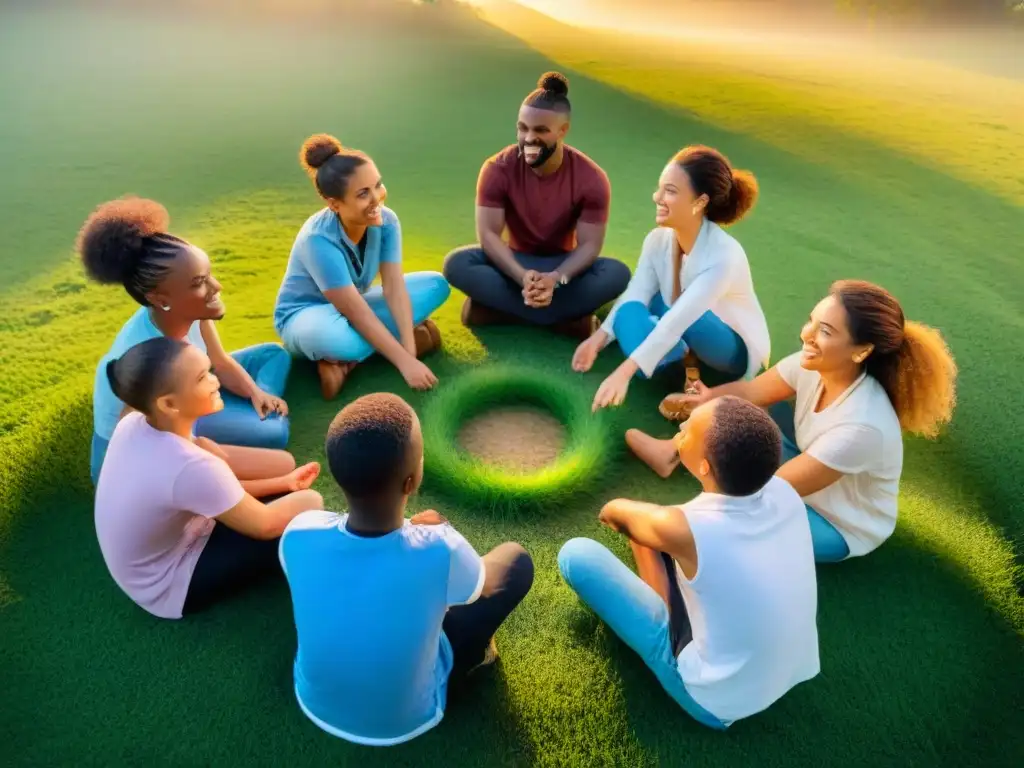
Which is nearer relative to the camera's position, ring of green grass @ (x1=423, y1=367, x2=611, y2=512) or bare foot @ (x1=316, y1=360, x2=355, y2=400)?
ring of green grass @ (x1=423, y1=367, x2=611, y2=512)

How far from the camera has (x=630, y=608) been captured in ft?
8.32

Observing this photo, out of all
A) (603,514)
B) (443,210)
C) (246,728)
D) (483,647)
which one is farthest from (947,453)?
(443,210)

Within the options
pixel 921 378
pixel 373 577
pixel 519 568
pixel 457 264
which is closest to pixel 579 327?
pixel 457 264

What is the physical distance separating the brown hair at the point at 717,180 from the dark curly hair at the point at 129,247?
2528 millimetres

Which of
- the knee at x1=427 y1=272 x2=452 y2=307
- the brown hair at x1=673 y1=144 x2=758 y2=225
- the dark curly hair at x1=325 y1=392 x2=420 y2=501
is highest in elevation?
the brown hair at x1=673 y1=144 x2=758 y2=225

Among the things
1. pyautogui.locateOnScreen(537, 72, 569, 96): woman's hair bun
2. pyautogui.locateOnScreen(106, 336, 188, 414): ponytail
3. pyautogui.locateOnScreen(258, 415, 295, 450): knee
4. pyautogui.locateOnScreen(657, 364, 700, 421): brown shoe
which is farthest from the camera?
pyautogui.locateOnScreen(537, 72, 569, 96): woman's hair bun

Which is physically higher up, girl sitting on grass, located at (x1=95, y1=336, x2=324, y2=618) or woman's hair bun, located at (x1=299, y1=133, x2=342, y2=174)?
woman's hair bun, located at (x1=299, y1=133, x2=342, y2=174)

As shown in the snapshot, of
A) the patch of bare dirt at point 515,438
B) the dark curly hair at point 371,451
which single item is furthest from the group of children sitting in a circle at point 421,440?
the patch of bare dirt at point 515,438

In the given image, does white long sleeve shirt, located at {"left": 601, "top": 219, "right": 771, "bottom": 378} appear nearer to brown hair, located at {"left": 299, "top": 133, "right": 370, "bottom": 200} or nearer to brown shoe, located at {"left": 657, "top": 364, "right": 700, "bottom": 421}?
brown shoe, located at {"left": 657, "top": 364, "right": 700, "bottom": 421}

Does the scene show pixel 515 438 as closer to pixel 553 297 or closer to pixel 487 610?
pixel 553 297

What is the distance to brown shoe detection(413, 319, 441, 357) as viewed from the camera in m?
4.29

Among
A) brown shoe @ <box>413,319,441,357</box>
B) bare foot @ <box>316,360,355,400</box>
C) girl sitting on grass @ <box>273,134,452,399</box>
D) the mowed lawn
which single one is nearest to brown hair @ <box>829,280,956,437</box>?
the mowed lawn

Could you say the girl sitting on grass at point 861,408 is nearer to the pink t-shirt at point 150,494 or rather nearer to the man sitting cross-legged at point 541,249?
the man sitting cross-legged at point 541,249

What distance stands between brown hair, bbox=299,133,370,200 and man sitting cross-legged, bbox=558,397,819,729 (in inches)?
89.2
